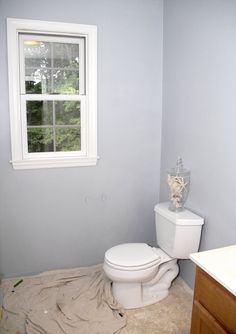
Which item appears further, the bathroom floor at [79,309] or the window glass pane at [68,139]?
the window glass pane at [68,139]

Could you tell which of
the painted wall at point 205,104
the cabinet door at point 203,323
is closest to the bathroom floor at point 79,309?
the painted wall at point 205,104

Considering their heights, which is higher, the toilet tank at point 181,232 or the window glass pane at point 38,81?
the window glass pane at point 38,81

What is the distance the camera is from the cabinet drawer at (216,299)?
118 cm

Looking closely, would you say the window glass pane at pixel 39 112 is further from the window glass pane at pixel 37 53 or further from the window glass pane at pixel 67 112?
the window glass pane at pixel 37 53

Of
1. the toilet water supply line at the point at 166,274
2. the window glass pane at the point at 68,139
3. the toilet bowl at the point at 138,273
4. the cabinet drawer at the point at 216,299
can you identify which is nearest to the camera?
the cabinet drawer at the point at 216,299

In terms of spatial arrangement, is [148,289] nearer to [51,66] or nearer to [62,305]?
[62,305]

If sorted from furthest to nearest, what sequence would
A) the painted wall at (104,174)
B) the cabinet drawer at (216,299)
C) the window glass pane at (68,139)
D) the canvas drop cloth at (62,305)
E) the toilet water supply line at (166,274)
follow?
1. the window glass pane at (68,139)
2. the painted wall at (104,174)
3. the toilet water supply line at (166,274)
4. the canvas drop cloth at (62,305)
5. the cabinet drawer at (216,299)

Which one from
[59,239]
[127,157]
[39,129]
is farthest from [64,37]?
[59,239]

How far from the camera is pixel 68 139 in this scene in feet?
8.34

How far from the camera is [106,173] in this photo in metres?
2.61

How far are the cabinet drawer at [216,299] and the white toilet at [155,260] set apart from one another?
709mm

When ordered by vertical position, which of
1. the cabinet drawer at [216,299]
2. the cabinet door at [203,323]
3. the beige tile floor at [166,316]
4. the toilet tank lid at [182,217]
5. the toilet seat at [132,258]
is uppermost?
the toilet tank lid at [182,217]

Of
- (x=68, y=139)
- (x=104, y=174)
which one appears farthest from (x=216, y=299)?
(x=68, y=139)

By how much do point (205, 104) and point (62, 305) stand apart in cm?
181
